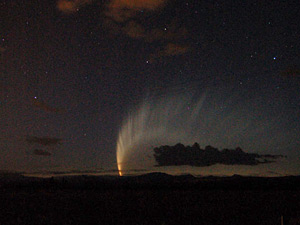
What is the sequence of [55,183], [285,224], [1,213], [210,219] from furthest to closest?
[55,183]
[1,213]
[210,219]
[285,224]

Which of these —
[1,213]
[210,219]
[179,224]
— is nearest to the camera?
[179,224]

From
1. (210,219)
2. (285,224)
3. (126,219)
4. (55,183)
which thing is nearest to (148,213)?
(126,219)

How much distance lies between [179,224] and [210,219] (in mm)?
5279

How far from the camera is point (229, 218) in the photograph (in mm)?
33000

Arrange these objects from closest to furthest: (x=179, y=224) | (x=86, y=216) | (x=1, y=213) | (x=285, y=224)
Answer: (x=285, y=224)
(x=179, y=224)
(x=86, y=216)
(x=1, y=213)

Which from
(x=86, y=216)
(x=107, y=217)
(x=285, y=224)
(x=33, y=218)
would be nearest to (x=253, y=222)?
(x=285, y=224)

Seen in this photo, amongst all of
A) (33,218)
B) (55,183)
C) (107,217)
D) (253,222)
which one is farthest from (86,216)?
(55,183)

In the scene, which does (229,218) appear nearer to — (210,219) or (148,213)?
(210,219)

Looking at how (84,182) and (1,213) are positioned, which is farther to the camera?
(84,182)

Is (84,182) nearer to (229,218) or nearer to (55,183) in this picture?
(55,183)

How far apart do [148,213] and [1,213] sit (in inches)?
705

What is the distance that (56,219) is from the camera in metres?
33.2

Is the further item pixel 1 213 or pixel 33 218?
pixel 1 213

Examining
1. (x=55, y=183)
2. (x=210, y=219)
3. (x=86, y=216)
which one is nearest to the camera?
(x=210, y=219)
